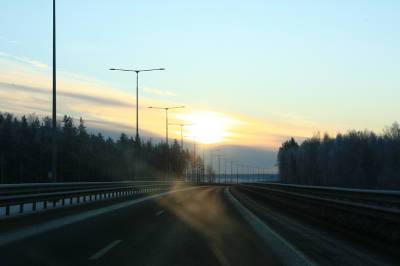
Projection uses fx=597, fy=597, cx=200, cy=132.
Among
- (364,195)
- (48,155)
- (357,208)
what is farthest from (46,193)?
(48,155)

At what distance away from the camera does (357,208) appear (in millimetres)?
16328

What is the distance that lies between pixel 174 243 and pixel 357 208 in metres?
5.38

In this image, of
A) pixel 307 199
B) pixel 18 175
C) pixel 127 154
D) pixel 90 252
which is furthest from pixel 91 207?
pixel 127 154

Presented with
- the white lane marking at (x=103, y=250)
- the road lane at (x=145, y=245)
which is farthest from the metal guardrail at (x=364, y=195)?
the white lane marking at (x=103, y=250)

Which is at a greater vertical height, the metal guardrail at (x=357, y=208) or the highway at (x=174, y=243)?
the metal guardrail at (x=357, y=208)

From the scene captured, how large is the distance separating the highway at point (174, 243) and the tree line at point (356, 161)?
Answer: 88.5m

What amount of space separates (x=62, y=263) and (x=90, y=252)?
1553mm

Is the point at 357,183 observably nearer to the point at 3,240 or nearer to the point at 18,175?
the point at 18,175

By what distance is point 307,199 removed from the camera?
77.6 ft

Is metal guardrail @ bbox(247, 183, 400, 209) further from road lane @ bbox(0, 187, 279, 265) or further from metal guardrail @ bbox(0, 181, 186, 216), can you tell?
metal guardrail @ bbox(0, 181, 186, 216)

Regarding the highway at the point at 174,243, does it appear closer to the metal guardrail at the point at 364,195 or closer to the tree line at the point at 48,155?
the metal guardrail at the point at 364,195

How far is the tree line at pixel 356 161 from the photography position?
11907cm

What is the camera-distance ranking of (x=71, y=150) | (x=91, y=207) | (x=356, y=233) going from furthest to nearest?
(x=71, y=150)
(x=91, y=207)
(x=356, y=233)

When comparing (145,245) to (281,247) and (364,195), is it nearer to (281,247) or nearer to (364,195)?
(281,247)
